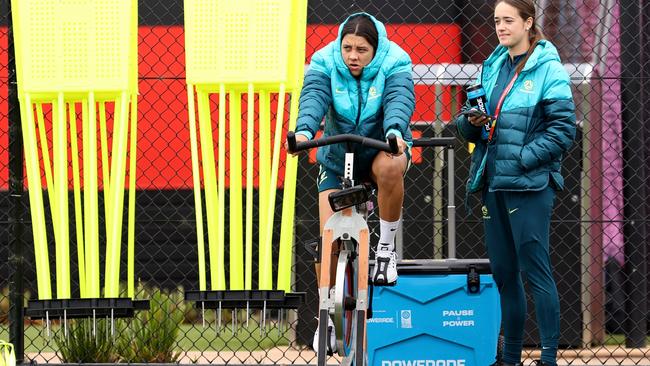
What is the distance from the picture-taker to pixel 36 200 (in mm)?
6020

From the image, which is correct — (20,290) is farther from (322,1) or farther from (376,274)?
(322,1)

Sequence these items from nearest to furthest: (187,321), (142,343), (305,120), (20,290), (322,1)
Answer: (305,120), (20,290), (142,343), (322,1), (187,321)

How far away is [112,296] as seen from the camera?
595 cm

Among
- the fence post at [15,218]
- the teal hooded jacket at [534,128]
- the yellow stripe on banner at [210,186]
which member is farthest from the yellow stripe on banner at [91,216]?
the teal hooded jacket at [534,128]

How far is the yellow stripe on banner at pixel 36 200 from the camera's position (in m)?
6.00

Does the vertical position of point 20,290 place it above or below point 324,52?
below

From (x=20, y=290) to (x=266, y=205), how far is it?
61.2 inches

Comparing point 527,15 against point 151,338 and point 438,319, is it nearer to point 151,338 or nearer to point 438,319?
point 438,319

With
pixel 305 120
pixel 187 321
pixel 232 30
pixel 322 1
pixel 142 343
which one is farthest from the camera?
pixel 187 321

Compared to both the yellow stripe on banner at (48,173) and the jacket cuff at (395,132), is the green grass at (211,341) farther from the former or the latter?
the jacket cuff at (395,132)

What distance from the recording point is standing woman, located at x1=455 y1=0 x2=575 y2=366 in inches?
218

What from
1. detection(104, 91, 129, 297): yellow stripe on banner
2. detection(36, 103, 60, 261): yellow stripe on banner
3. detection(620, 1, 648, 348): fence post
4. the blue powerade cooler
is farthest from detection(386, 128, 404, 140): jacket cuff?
detection(620, 1, 648, 348): fence post

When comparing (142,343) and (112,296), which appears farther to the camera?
(142,343)

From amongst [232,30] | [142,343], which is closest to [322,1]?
[232,30]
